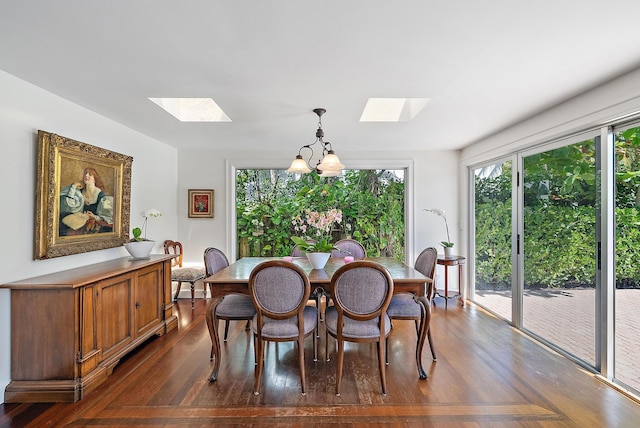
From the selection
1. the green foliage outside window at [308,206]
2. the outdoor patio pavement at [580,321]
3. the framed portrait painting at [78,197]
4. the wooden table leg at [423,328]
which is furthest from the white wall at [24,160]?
the outdoor patio pavement at [580,321]

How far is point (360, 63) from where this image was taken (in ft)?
6.48

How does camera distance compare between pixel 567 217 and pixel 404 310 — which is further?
pixel 567 217

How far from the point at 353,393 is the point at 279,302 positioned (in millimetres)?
837

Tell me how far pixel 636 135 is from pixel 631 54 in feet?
2.12

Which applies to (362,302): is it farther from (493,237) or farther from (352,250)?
(493,237)

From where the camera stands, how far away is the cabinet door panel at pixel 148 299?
285 centimetres

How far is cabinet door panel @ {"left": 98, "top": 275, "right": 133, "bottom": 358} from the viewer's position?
2381 millimetres

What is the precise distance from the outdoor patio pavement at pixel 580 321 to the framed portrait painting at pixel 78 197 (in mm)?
4408

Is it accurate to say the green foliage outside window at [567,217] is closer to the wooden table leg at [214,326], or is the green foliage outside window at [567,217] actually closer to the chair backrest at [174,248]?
the wooden table leg at [214,326]

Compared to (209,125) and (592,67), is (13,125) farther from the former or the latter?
(592,67)

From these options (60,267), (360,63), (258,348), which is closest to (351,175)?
(360,63)

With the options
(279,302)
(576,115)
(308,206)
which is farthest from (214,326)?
(576,115)

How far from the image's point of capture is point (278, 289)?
2.14 meters

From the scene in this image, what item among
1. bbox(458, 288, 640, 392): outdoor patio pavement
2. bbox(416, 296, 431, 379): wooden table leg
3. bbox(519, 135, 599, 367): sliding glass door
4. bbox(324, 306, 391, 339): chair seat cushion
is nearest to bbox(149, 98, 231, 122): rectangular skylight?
bbox(324, 306, 391, 339): chair seat cushion
